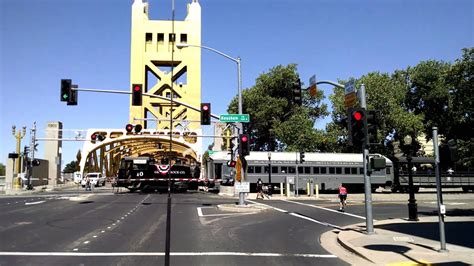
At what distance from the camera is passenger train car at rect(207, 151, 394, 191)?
41.3m

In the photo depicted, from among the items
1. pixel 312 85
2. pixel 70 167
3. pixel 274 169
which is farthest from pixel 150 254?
pixel 70 167

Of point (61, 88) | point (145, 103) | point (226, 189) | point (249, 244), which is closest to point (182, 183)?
point (226, 189)

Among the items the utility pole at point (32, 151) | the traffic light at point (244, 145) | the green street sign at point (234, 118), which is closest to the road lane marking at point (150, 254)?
the traffic light at point (244, 145)

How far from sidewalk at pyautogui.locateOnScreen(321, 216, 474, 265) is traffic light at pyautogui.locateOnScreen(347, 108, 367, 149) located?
2965 millimetres

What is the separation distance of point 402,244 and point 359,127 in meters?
4.05

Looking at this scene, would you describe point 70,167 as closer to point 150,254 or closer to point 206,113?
point 206,113

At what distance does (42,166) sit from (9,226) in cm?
4585

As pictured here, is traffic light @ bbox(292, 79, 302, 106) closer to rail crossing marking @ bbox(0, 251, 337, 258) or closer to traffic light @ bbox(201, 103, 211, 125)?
traffic light @ bbox(201, 103, 211, 125)

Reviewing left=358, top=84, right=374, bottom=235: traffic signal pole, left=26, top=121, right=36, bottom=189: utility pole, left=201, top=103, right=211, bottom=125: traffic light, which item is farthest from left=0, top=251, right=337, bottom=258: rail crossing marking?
left=26, top=121, right=36, bottom=189: utility pole

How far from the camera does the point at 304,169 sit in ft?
139

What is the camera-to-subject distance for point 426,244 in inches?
473

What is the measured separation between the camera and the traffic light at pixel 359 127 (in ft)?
47.5

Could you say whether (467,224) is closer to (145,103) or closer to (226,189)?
(226,189)

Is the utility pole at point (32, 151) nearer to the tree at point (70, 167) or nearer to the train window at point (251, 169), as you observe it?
the train window at point (251, 169)
